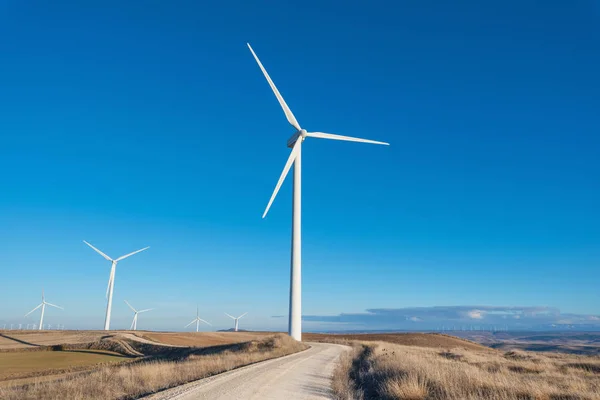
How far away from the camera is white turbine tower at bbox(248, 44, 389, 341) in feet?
144

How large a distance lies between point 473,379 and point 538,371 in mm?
10549

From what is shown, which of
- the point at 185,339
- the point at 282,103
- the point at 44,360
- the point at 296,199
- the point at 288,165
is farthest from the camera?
the point at 185,339

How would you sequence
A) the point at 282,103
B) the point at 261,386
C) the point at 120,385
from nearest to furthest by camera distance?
the point at 261,386 < the point at 120,385 < the point at 282,103

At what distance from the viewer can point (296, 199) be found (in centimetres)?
4681

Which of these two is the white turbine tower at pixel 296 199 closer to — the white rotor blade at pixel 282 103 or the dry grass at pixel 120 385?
the white rotor blade at pixel 282 103

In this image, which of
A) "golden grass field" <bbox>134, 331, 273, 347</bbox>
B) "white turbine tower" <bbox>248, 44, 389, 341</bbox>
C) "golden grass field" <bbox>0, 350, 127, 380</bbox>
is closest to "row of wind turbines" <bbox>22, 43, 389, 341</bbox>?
"white turbine tower" <bbox>248, 44, 389, 341</bbox>

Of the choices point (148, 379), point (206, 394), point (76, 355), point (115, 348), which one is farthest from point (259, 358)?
point (115, 348)

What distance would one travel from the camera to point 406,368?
62.8 ft

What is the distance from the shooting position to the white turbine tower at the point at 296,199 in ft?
144

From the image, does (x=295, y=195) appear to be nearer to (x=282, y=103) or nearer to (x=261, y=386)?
(x=282, y=103)

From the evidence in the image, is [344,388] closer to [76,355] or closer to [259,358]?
[259,358]

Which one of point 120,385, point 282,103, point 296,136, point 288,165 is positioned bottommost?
point 120,385

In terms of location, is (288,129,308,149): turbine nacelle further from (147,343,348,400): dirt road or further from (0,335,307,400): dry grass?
(147,343,348,400): dirt road

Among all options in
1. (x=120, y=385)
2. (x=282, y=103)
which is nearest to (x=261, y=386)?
(x=120, y=385)
